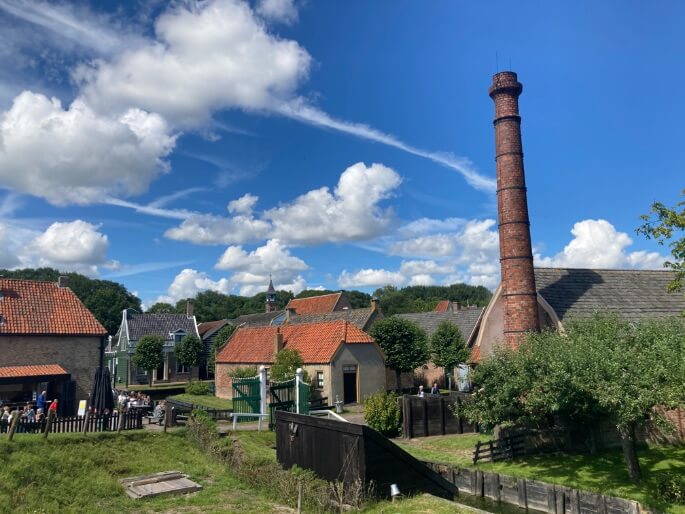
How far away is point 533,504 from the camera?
15609mm

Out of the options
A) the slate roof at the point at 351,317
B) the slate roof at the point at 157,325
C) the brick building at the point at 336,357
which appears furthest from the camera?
the slate roof at the point at 157,325

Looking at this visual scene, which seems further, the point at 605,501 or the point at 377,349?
the point at 377,349

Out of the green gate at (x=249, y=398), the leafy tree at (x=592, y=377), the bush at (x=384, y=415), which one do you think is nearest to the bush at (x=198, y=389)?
the green gate at (x=249, y=398)

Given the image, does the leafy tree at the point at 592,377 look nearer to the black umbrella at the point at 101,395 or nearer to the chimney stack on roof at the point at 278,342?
the black umbrella at the point at 101,395

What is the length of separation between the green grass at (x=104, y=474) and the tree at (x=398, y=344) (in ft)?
53.0

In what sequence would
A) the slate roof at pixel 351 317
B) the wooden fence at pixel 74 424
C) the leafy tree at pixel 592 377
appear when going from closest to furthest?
the leafy tree at pixel 592 377
the wooden fence at pixel 74 424
the slate roof at pixel 351 317

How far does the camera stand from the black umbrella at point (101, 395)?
21.8 metres

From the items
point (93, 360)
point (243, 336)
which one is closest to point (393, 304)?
point (243, 336)

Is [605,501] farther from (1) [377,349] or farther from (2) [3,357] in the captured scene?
(2) [3,357]

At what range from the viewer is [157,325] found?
62812mm

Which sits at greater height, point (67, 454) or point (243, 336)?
point (243, 336)

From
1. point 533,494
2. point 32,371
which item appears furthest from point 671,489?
point 32,371

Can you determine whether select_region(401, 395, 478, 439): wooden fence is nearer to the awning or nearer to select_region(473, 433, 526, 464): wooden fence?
select_region(473, 433, 526, 464): wooden fence

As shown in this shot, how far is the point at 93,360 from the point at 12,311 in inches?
181
